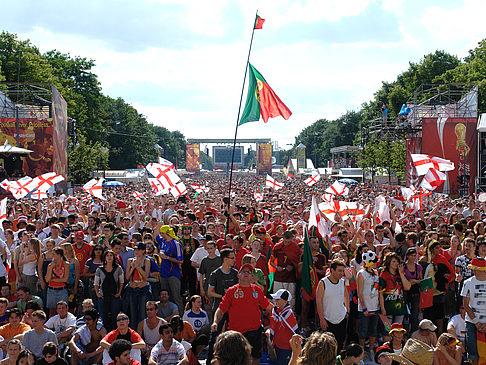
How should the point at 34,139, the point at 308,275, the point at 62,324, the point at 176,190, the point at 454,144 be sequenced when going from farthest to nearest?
1. the point at 34,139
2. the point at 454,144
3. the point at 176,190
4. the point at 308,275
5. the point at 62,324

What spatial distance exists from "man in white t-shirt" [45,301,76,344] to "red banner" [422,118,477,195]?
30945 mm

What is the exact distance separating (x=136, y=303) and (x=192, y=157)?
417 feet

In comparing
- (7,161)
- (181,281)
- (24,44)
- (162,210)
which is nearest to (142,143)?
(24,44)

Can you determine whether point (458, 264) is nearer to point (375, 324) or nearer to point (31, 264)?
point (375, 324)

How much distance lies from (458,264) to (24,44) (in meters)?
53.9

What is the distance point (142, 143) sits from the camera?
3656 inches

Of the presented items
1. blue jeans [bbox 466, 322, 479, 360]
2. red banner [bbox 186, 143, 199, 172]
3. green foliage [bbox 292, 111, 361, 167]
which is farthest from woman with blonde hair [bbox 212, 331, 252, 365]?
red banner [bbox 186, 143, 199, 172]

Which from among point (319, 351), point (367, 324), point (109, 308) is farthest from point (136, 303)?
point (319, 351)

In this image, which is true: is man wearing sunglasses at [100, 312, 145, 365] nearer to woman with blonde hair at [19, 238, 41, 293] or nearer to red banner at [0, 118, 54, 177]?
woman with blonde hair at [19, 238, 41, 293]

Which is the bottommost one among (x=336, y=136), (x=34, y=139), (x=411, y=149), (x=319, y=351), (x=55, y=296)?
(x=55, y=296)

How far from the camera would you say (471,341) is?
23.8 feet

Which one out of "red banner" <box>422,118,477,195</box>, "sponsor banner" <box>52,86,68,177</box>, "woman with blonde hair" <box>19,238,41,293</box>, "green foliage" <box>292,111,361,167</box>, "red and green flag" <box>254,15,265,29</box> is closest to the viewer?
"woman with blonde hair" <box>19,238,41,293</box>

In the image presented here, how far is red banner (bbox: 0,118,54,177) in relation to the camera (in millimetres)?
36938

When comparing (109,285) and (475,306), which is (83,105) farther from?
(475,306)
